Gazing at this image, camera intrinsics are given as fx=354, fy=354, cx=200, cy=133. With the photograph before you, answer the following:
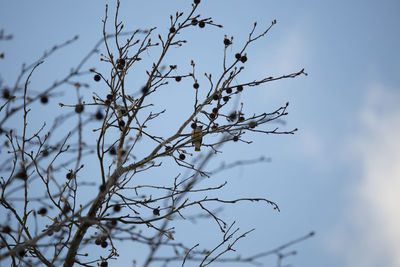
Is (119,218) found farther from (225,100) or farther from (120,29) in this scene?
(120,29)

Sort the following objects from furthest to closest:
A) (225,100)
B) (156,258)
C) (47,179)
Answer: (225,100)
(47,179)
(156,258)

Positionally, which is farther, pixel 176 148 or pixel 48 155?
pixel 176 148

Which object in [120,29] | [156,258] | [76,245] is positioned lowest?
[156,258]

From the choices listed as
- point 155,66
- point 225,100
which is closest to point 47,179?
point 155,66

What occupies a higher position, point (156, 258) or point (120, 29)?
point (120, 29)

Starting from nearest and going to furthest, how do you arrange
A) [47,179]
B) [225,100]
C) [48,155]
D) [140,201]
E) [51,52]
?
1. [51,52]
2. [48,155]
3. [47,179]
4. [140,201]
5. [225,100]

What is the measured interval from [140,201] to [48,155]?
41.5 inches

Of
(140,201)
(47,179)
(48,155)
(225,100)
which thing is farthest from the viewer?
(225,100)

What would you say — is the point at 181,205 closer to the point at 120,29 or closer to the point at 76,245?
the point at 76,245

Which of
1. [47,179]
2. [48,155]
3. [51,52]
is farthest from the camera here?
[47,179]

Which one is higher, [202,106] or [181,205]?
[202,106]

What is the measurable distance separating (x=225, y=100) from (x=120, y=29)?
58.3 inches

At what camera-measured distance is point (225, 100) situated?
402 cm

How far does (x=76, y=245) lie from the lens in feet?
11.7
